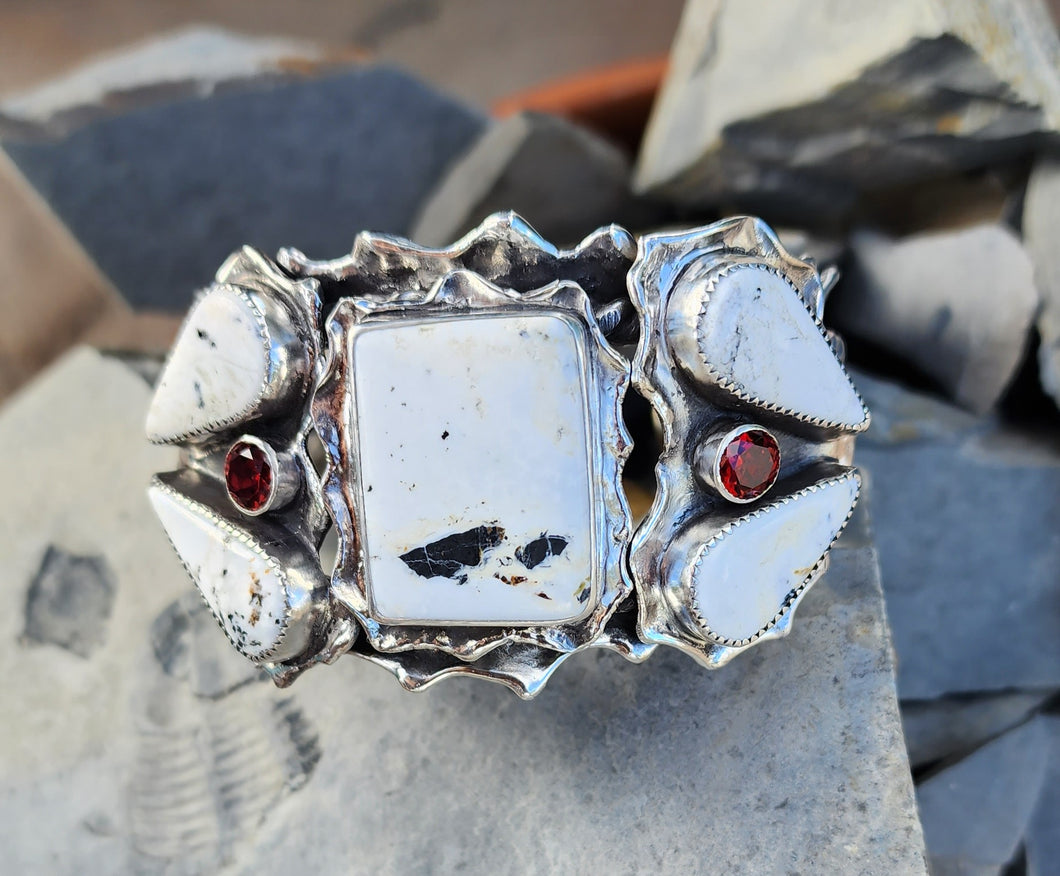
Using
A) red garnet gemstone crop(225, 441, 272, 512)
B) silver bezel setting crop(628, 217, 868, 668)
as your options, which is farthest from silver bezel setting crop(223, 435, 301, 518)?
silver bezel setting crop(628, 217, 868, 668)

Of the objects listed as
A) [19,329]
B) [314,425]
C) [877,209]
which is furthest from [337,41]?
[314,425]

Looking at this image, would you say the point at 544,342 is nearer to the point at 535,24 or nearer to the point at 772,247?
the point at 772,247

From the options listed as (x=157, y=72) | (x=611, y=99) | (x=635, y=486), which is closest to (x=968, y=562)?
(x=635, y=486)

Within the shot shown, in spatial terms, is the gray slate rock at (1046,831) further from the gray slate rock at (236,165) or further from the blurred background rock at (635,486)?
the gray slate rock at (236,165)

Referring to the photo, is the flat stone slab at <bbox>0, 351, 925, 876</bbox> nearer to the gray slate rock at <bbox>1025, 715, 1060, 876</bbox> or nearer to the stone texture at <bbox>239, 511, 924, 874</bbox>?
the stone texture at <bbox>239, 511, 924, 874</bbox>

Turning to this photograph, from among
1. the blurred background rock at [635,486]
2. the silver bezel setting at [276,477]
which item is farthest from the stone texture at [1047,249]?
the silver bezel setting at [276,477]

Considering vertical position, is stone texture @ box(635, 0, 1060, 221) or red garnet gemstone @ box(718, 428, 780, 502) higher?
stone texture @ box(635, 0, 1060, 221)
